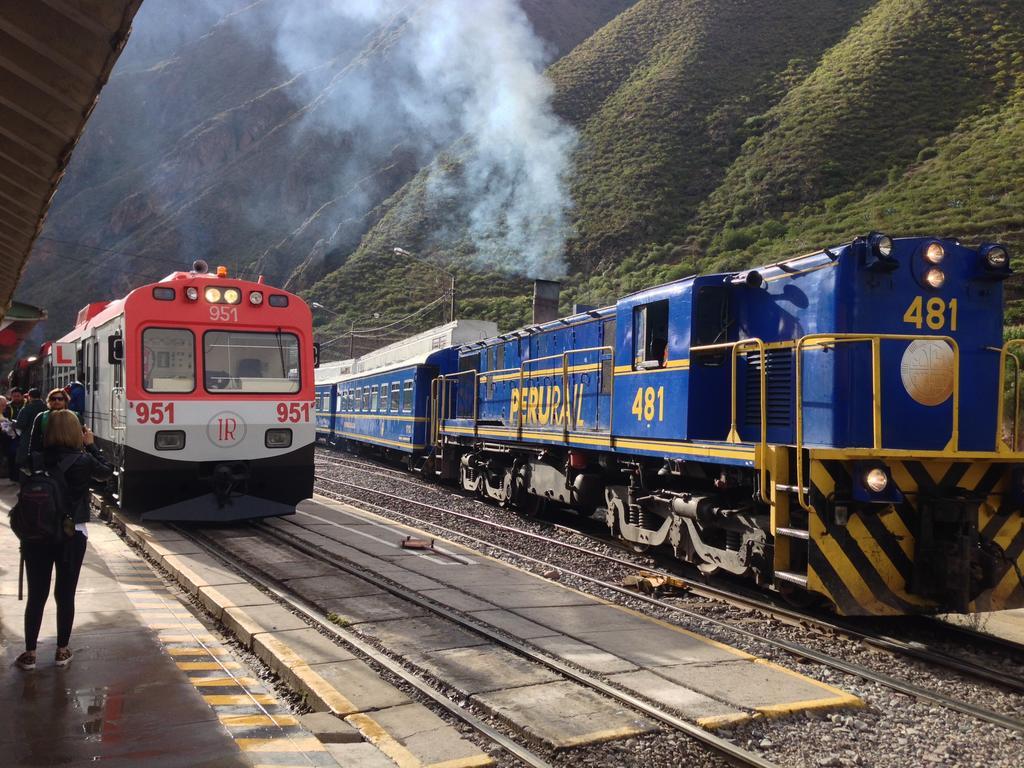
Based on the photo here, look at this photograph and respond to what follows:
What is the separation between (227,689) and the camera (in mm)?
5066

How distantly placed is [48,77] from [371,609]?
482cm

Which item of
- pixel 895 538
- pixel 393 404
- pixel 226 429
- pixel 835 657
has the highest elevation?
pixel 393 404

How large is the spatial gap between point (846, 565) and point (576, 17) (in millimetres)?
96123

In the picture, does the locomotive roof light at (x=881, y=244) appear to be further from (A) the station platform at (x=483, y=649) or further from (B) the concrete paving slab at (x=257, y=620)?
(B) the concrete paving slab at (x=257, y=620)

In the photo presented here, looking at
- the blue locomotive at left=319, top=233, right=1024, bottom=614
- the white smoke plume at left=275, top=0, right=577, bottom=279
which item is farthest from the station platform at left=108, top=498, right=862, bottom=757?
the white smoke plume at left=275, top=0, right=577, bottom=279

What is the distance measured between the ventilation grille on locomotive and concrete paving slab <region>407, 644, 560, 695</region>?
3530 mm

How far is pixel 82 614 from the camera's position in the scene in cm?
650

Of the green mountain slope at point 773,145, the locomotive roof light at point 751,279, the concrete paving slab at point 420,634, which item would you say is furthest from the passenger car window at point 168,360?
the green mountain slope at point 773,145

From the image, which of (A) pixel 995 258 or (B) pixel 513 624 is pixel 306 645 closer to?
(B) pixel 513 624

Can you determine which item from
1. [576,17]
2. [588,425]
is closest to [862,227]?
[588,425]

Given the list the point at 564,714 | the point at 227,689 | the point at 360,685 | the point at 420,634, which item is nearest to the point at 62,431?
the point at 227,689

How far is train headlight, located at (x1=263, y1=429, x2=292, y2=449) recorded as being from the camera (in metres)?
10.9

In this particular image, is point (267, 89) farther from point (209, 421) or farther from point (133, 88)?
point (209, 421)

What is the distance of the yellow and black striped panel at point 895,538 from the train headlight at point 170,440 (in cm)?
761
